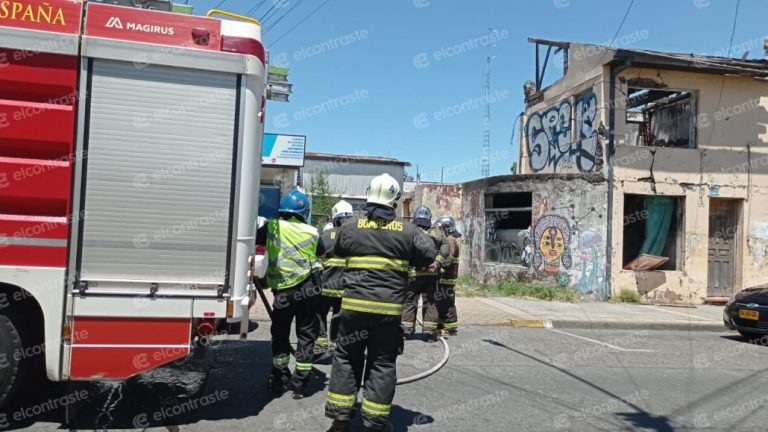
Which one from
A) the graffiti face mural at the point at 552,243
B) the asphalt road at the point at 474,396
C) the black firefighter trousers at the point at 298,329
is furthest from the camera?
the graffiti face mural at the point at 552,243

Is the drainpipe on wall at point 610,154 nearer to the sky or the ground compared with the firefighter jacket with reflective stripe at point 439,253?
nearer to the sky

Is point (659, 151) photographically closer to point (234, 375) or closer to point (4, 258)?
point (234, 375)

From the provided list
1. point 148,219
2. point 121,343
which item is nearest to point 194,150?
point 148,219

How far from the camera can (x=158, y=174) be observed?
4.41 meters

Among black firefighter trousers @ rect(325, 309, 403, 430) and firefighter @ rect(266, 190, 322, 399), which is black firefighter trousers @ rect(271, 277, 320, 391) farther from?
black firefighter trousers @ rect(325, 309, 403, 430)

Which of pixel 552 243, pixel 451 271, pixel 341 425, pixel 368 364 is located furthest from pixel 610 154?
pixel 341 425

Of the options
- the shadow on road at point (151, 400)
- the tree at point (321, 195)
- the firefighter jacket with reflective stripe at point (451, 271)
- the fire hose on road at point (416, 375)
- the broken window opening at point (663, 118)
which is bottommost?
the shadow on road at point (151, 400)

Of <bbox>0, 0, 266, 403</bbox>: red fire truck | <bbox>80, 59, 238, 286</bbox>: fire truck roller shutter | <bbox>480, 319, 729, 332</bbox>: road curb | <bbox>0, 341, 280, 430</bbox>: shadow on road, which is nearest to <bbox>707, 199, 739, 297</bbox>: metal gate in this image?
<bbox>480, 319, 729, 332</bbox>: road curb

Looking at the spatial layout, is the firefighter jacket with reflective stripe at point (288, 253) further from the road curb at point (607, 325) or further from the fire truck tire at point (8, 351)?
the road curb at point (607, 325)

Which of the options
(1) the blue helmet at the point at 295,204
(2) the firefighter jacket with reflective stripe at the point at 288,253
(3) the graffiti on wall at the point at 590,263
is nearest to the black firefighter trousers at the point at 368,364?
(2) the firefighter jacket with reflective stripe at the point at 288,253

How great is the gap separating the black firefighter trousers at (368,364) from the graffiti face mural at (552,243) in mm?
11234

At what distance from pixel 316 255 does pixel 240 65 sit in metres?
2.03

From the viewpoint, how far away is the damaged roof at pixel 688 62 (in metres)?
14.1

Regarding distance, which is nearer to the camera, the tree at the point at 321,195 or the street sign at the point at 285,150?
the street sign at the point at 285,150
